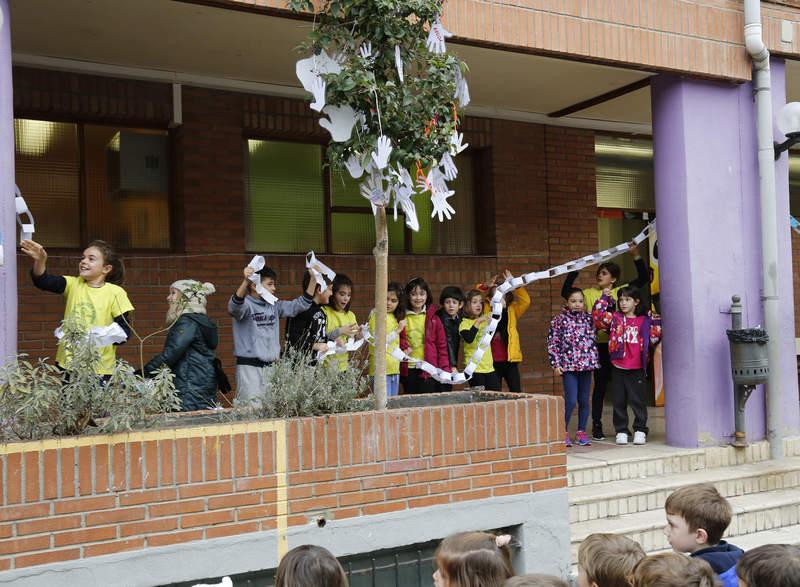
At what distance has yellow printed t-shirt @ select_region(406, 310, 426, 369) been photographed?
8062mm

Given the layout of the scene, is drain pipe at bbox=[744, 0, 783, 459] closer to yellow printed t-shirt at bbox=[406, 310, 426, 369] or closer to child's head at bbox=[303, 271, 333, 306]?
yellow printed t-shirt at bbox=[406, 310, 426, 369]

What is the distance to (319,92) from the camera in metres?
5.12

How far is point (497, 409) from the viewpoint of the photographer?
17.6ft

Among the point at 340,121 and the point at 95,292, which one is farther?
the point at 95,292

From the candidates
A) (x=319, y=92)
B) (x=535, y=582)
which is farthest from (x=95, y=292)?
(x=535, y=582)

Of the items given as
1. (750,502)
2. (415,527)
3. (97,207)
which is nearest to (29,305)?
(97,207)

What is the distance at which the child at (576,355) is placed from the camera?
324 inches

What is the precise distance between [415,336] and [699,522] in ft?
15.0

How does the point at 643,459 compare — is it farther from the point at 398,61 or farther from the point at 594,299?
the point at 398,61

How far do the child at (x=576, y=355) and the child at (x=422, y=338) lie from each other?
3.76 feet

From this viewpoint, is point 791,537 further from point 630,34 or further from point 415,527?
point 630,34

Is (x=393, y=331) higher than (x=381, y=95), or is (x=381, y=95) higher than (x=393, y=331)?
(x=381, y=95)

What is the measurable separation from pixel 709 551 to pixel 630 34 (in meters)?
5.57

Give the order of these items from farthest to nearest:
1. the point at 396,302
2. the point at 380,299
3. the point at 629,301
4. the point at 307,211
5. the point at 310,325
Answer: the point at 307,211, the point at 629,301, the point at 396,302, the point at 310,325, the point at 380,299
